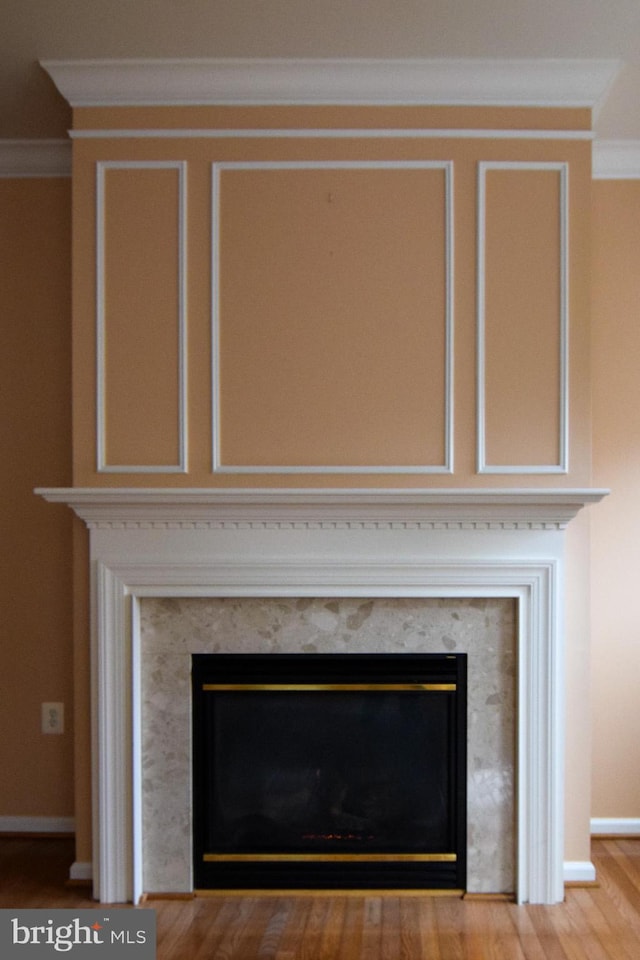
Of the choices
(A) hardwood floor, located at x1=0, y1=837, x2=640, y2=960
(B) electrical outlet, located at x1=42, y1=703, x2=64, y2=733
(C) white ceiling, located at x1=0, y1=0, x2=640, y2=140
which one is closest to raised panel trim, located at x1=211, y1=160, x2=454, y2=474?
(C) white ceiling, located at x1=0, y1=0, x2=640, y2=140

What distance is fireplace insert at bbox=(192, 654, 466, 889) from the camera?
3139 millimetres

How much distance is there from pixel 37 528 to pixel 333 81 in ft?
6.56

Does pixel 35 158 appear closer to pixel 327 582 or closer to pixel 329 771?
pixel 327 582

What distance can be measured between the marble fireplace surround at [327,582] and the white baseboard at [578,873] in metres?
0.13

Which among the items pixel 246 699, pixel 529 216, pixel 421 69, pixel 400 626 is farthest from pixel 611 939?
pixel 421 69

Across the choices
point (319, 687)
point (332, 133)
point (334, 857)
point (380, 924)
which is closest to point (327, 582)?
point (319, 687)

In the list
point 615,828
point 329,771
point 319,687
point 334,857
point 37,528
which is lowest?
point 615,828

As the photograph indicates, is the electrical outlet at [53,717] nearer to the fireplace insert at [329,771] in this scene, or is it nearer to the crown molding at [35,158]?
the fireplace insert at [329,771]

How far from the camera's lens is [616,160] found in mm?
3611

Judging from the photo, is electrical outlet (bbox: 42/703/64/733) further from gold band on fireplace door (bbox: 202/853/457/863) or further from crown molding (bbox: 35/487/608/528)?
crown molding (bbox: 35/487/608/528)

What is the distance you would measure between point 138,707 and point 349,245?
5.61ft

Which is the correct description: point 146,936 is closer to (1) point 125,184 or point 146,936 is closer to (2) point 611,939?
(2) point 611,939

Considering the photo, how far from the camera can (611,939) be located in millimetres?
2814

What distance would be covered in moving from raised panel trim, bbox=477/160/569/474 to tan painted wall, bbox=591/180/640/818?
61 cm
